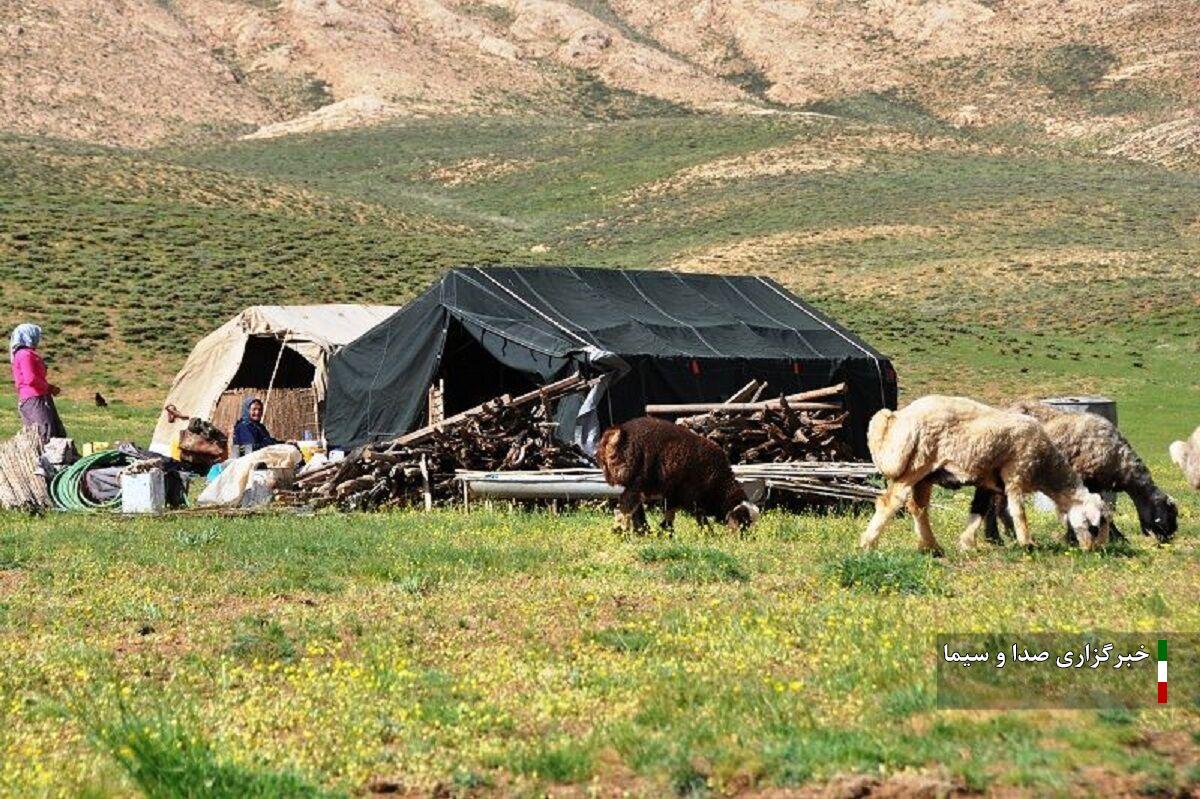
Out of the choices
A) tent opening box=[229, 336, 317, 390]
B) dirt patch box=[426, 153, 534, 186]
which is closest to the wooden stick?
tent opening box=[229, 336, 317, 390]

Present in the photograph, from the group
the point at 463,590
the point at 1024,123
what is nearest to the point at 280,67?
the point at 1024,123

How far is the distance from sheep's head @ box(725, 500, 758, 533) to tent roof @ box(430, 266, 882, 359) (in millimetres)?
5013

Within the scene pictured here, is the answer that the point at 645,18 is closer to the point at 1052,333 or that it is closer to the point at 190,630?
the point at 1052,333

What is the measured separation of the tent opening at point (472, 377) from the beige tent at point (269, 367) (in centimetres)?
352

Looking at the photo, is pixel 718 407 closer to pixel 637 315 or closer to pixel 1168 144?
pixel 637 315

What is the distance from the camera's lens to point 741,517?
15.2 metres

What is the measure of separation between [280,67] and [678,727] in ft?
484

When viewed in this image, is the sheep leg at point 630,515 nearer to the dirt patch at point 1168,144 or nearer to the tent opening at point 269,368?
the tent opening at point 269,368

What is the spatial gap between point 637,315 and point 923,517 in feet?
31.9

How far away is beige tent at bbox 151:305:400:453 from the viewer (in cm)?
2706

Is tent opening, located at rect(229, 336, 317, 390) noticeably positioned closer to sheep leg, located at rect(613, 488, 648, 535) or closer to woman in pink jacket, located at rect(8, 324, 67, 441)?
woman in pink jacket, located at rect(8, 324, 67, 441)

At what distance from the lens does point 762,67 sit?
15925cm

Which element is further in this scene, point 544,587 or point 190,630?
point 544,587

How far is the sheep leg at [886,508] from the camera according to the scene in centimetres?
1263
